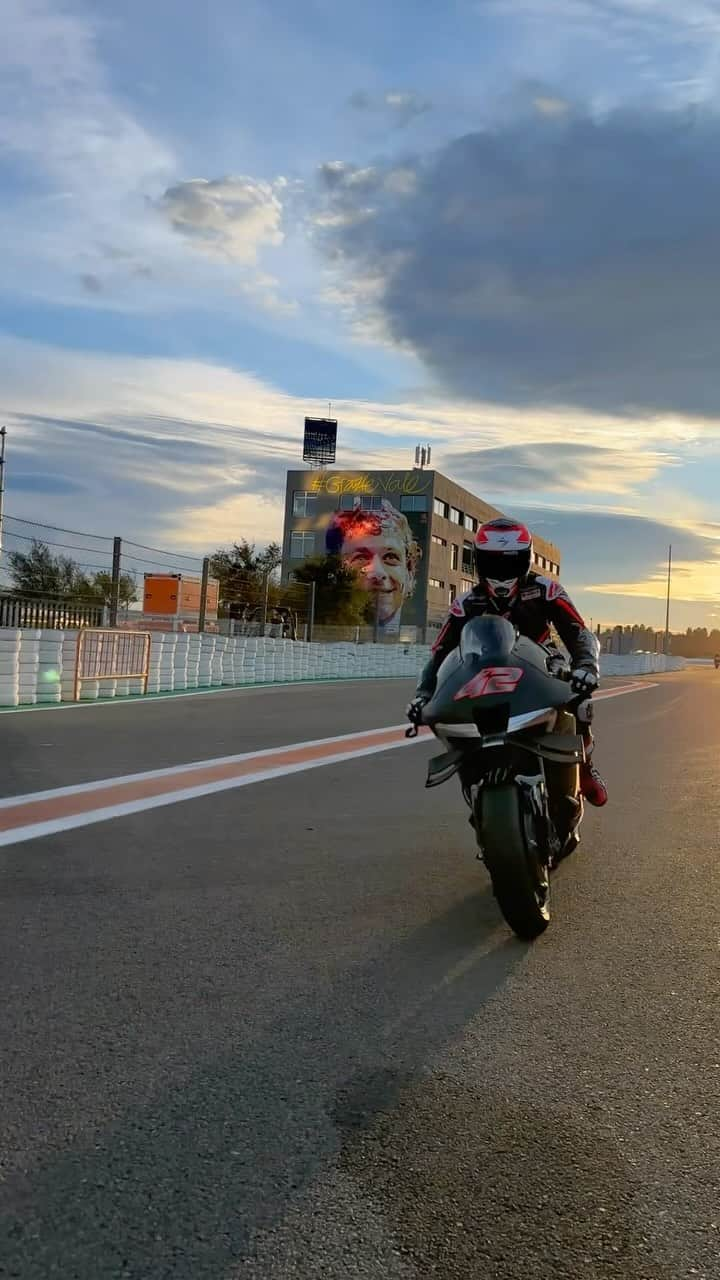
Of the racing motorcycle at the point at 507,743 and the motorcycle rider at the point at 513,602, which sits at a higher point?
the motorcycle rider at the point at 513,602

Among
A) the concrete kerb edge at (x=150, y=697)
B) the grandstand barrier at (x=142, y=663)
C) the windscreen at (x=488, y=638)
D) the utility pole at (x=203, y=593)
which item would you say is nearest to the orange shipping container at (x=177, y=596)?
the utility pole at (x=203, y=593)

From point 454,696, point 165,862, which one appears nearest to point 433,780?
point 454,696

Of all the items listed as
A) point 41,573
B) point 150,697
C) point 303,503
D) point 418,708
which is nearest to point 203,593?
point 150,697

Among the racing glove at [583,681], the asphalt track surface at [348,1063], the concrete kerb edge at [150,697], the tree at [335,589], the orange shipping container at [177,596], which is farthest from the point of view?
the tree at [335,589]

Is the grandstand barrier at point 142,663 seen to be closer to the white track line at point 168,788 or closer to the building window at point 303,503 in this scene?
the white track line at point 168,788

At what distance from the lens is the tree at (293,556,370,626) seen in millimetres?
74750

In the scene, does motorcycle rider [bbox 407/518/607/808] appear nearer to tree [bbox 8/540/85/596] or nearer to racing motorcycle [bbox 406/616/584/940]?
racing motorcycle [bbox 406/616/584/940]

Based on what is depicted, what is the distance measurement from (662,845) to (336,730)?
771 cm

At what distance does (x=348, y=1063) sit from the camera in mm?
3072

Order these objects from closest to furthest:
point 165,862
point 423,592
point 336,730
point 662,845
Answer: point 165,862 < point 662,845 < point 336,730 < point 423,592

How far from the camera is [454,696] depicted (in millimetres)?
4164

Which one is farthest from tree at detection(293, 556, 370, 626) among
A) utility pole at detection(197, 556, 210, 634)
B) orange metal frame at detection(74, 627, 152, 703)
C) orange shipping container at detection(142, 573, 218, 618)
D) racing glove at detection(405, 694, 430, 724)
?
racing glove at detection(405, 694, 430, 724)

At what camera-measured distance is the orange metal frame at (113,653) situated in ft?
58.9

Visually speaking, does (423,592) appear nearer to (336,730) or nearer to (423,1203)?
(336,730)
